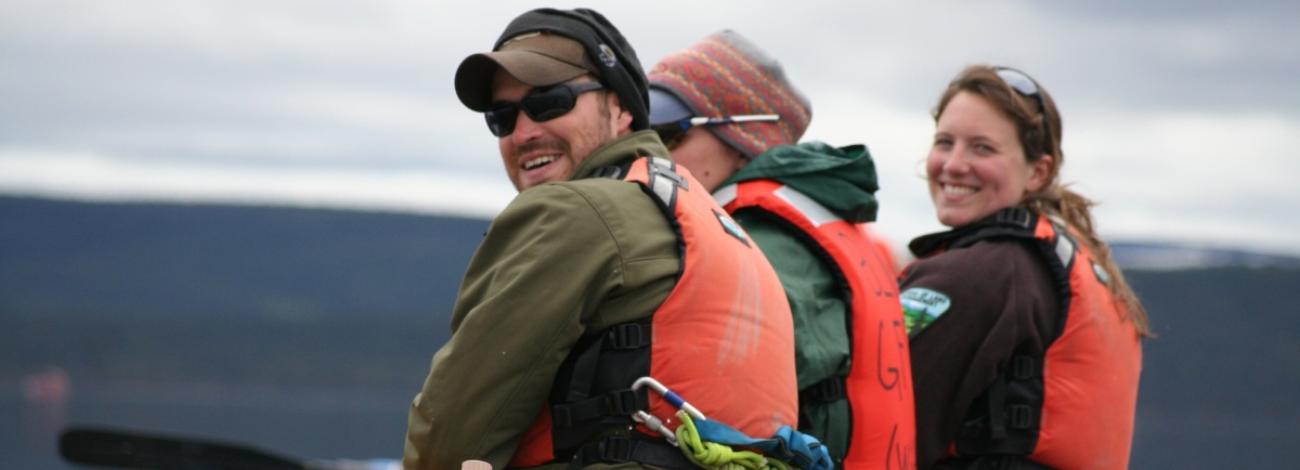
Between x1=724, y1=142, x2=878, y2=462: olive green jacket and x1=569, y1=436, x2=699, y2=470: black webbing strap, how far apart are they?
0.68m

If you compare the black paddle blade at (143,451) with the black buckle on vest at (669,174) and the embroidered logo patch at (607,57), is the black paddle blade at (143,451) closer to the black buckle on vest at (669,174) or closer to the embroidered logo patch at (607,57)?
the embroidered logo patch at (607,57)

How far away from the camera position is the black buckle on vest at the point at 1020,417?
468 cm

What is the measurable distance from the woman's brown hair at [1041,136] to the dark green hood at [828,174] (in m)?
0.64

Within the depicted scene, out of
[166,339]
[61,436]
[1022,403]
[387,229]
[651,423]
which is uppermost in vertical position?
[651,423]

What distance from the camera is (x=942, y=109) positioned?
17.1ft

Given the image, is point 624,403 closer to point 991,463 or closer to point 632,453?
point 632,453

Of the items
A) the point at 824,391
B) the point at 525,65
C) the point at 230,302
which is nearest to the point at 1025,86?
the point at 824,391

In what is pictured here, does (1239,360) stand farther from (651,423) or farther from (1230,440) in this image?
(651,423)

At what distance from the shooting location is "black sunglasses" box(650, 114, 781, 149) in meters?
4.75

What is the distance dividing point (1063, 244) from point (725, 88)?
105cm

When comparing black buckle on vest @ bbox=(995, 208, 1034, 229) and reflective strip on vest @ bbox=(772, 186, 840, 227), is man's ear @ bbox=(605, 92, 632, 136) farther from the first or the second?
black buckle on vest @ bbox=(995, 208, 1034, 229)

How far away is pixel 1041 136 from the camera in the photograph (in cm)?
510

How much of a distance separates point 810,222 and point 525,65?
100cm

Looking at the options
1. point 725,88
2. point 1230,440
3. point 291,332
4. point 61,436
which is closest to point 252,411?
point 291,332
